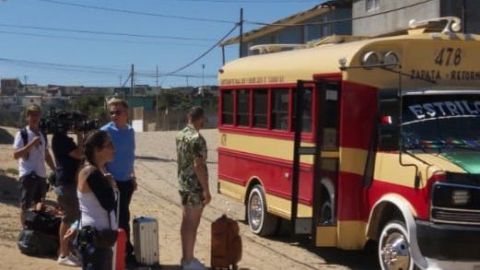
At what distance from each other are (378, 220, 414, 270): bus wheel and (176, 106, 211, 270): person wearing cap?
6.32 feet

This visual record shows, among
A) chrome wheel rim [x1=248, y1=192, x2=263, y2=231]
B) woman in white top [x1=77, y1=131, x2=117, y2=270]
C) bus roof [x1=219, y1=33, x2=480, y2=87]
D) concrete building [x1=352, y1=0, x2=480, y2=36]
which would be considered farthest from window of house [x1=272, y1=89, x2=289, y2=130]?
concrete building [x1=352, y1=0, x2=480, y2=36]

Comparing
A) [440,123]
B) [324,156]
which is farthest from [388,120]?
[324,156]

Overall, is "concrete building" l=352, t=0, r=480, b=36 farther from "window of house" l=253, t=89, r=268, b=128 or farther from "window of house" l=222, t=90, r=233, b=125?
"window of house" l=253, t=89, r=268, b=128

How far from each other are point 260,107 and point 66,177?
12.3 feet

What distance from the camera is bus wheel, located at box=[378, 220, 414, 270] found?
26.0ft

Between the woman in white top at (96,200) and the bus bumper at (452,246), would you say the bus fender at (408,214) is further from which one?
the woman in white top at (96,200)

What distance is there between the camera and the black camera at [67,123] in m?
8.69

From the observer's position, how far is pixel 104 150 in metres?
5.94

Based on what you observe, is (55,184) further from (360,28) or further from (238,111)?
(360,28)

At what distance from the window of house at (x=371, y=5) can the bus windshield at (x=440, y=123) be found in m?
32.3

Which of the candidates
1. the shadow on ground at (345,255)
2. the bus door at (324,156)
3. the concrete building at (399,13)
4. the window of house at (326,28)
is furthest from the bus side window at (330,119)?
the window of house at (326,28)

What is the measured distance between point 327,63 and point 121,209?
9.75ft

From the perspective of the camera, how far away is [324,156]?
29.6 feet

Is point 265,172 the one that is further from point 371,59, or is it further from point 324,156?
point 371,59
